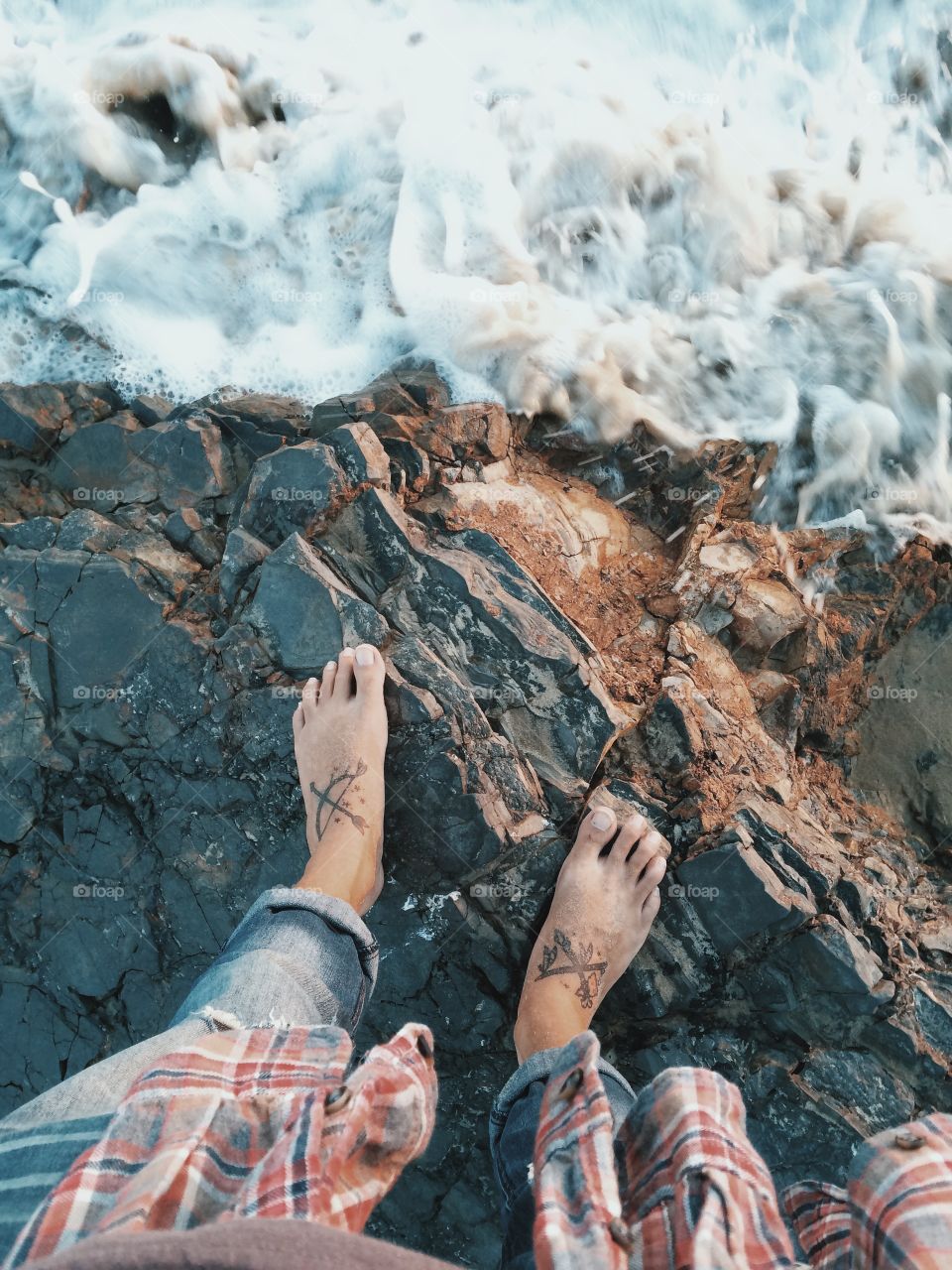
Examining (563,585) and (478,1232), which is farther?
(563,585)

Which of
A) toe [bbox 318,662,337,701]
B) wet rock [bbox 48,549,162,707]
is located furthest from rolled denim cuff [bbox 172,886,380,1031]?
wet rock [bbox 48,549,162,707]

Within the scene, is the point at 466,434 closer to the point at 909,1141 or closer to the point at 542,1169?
the point at 542,1169

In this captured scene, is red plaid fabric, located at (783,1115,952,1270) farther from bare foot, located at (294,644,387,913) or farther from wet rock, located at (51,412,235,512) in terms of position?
wet rock, located at (51,412,235,512)

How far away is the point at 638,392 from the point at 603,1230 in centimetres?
318

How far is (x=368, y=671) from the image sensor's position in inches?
108

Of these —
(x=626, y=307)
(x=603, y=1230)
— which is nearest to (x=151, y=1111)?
(x=603, y=1230)

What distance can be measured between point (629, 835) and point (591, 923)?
316 mm

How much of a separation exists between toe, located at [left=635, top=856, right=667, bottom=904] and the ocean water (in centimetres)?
180

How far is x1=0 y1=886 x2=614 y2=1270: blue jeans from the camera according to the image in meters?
1.78

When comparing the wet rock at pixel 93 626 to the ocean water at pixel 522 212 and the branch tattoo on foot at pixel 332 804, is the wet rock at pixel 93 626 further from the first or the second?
the ocean water at pixel 522 212

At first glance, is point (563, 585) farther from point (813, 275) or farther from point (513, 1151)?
point (813, 275)

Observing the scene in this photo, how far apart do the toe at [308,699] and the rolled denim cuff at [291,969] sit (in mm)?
562

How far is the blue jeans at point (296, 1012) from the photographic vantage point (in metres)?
1.78

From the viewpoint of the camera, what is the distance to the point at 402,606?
2.90 meters
